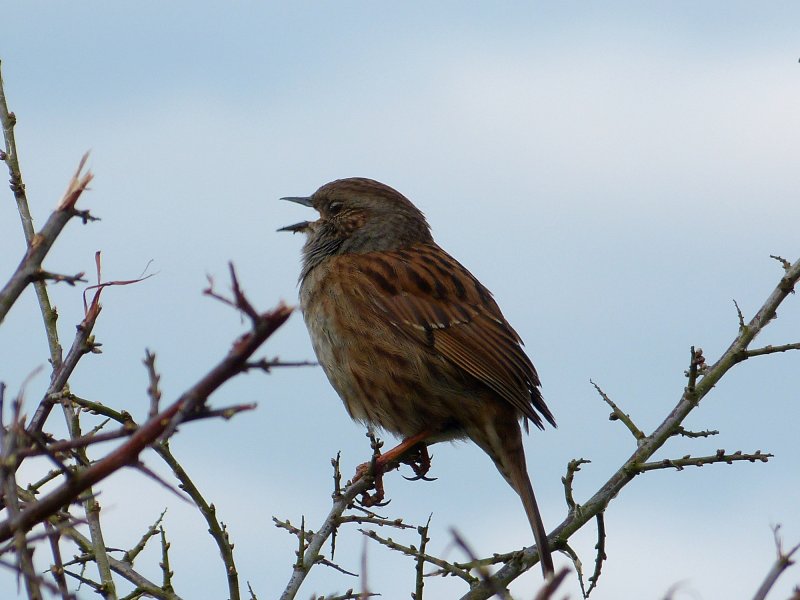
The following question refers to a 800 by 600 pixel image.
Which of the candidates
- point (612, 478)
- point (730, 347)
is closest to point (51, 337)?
point (612, 478)

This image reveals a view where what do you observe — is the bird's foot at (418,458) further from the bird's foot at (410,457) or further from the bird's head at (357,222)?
the bird's head at (357,222)

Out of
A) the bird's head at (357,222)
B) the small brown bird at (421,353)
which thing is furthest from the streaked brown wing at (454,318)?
the bird's head at (357,222)

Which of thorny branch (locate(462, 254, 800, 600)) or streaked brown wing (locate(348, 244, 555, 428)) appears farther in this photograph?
streaked brown wing (locate(348, 244, 555, 428))

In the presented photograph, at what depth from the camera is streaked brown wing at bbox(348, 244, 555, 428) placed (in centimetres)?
704

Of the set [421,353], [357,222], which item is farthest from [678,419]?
[357,222]

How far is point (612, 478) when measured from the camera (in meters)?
5.24

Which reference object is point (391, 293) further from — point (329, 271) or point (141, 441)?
point (141, 441)

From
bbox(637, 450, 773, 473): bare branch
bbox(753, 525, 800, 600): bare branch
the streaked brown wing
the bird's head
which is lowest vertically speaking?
bbox(753, 525, 800, 600): bare branch

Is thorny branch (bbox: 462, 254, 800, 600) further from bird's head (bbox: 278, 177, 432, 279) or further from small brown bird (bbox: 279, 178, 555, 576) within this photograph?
bird's head (bbox: 278, 177, 432, 279)

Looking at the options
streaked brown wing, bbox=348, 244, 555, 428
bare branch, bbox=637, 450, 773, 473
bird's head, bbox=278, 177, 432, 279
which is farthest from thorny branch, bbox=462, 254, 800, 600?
bird's head, bbox=278, 177, 432, 279

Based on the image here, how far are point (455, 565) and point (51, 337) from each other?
197 cm

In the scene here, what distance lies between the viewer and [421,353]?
7059mm

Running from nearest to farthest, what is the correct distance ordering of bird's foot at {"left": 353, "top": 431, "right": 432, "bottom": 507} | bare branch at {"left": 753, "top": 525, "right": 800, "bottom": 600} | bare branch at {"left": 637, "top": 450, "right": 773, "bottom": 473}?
bare branch at {"left": 753, "top": 525, "right": 800, "bottom": 600} < bare branch at {"left": 637, "top": 450, "right": 773, "bottom": 473} < bird's foot at {"left": 353, "top": 431, "right": 432, "bottom": 507}

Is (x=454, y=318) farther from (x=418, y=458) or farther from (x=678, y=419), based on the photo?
(x=678, y=419)
